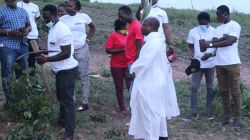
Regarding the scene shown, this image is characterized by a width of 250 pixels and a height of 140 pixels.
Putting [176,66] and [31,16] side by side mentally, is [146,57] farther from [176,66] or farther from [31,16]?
[176,66]

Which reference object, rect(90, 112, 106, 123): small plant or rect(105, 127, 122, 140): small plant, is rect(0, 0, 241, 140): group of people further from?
rect(105, 127, 122, 140): small plant

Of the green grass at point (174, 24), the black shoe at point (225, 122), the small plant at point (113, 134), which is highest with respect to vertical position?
the small plant at point (113, 134)

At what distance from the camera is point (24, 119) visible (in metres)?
7.02

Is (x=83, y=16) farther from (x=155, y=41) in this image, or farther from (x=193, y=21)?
(x=193, y=21)

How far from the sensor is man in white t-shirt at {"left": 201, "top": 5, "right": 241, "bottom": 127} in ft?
25.5

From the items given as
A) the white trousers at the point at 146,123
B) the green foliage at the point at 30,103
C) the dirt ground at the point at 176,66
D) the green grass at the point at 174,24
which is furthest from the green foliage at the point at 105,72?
the white trousers at the point at 146,123

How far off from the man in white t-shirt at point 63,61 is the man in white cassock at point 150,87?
33.4 inches

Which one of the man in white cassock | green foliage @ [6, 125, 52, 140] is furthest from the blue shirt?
the man in white cassock

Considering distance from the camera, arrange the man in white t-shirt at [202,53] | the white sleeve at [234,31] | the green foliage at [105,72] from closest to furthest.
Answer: the white sleeve at [234,31], the man in white t-shirt at [202,53], the green foliage at [105,72]

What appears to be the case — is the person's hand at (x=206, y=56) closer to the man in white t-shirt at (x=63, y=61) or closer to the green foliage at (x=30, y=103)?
the man in white t-shirt at (x=63, y=61)

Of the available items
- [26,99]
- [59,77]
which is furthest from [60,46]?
[26,99]

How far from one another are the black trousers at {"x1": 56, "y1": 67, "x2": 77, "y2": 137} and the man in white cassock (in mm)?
841

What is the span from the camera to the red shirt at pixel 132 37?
7492 mm

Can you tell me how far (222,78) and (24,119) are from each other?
3062 mm
